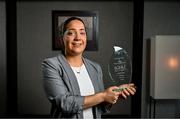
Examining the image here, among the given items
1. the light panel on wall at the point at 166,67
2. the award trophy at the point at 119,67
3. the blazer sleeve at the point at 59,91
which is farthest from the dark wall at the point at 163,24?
the blazer sleeve at the point at 59,91

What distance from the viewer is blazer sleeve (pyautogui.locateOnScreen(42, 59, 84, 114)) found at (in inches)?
39.2

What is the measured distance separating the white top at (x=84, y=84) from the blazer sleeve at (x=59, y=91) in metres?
0.06

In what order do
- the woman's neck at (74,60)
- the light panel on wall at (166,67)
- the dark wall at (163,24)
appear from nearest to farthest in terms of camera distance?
the woman's neck at (74,60)
the light panel on wall at (166,67)
the dark wall at (163,24)

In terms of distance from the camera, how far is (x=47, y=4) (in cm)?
326

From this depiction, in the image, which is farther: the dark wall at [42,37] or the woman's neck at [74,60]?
the dark wall at [42,37]

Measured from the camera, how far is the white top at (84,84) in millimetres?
1056

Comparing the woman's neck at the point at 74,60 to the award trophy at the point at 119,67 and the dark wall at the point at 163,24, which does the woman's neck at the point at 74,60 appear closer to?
the award trophy at the point at 119,67

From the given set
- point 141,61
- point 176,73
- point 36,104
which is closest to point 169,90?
point 176,73

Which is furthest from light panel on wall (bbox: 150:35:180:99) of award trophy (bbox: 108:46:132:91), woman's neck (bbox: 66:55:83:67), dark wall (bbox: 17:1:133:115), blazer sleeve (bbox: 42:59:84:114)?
blazer sleeve (bbox: 42:59:84:114)

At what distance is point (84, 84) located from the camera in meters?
1.07

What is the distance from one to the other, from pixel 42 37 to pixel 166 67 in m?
1.66

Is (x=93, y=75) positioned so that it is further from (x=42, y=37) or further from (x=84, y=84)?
(x=42, y=37)

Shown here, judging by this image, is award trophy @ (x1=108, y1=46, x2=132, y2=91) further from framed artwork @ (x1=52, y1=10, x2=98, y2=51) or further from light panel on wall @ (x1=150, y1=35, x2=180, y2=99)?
framed artwork @ (x1=52, y1=10, x2=98, y2=51)

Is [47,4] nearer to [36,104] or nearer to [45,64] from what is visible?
[36,104]
